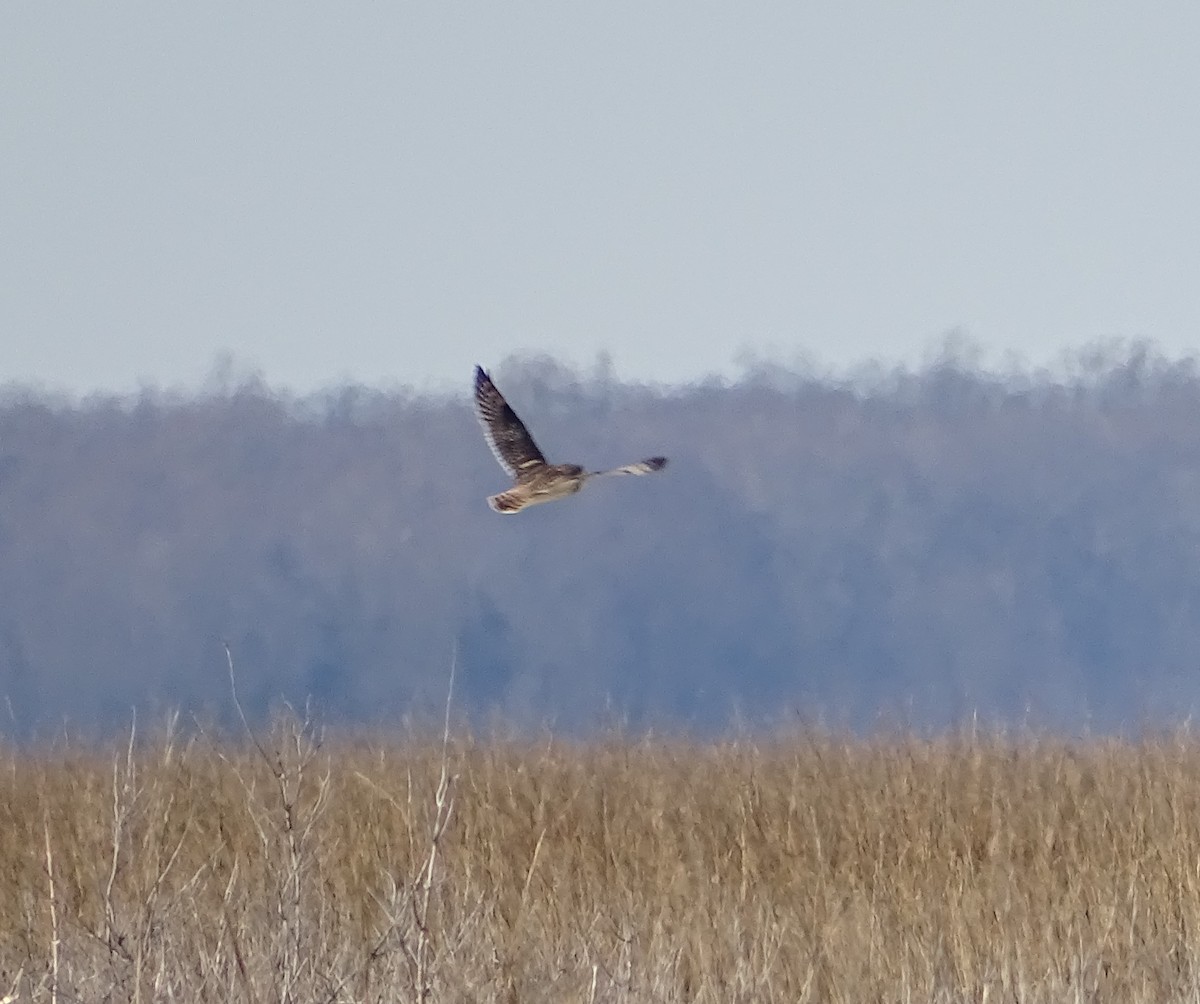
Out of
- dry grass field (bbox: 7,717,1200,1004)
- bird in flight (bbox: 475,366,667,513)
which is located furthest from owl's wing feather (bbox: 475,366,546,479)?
dry grass field (bbox: 7,717,1200,1004)

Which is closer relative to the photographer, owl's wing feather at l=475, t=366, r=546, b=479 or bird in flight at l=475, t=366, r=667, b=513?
bird in flight at l=475, t=366, r=667, b=513

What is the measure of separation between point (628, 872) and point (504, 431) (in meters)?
2.02

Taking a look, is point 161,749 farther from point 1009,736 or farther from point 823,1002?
point 823,1002

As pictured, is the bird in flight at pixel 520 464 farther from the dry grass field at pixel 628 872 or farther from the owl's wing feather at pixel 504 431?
the dry grass field at pixel 628 872

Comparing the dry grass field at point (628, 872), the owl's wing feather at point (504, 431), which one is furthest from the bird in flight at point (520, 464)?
the dry grass field at point (628, 872)

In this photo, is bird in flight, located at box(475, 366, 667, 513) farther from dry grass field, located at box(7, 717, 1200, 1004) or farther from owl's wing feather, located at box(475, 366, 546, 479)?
dry grass field, located at box(7, 717, 1200, 1004)

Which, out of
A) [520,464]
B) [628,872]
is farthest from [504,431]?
[628,872]

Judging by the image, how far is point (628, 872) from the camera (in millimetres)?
7148

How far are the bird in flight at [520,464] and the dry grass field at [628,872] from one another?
847 millimetres

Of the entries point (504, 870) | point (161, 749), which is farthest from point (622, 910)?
point (161, 749)

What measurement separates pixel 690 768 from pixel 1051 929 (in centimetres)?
272

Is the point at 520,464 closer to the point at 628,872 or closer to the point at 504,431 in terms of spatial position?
the point at 504,431

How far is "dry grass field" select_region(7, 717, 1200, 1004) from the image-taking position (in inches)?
166

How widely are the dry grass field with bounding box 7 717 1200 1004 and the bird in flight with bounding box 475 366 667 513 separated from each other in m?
0.85
